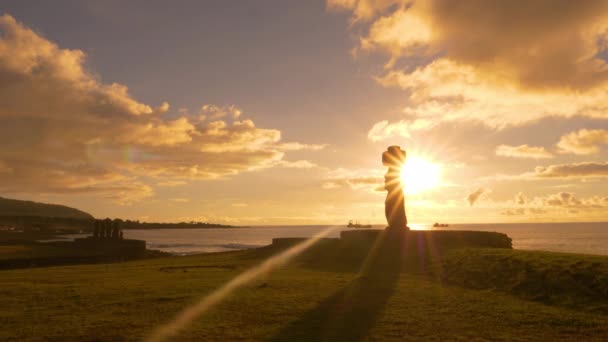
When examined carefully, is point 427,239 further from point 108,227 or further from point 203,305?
point 108,227

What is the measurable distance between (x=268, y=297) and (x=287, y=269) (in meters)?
10.3

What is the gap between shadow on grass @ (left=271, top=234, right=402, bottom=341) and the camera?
1127cm

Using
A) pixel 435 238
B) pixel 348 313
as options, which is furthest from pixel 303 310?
pixel 435 238

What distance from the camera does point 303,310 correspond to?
14102 millimetres

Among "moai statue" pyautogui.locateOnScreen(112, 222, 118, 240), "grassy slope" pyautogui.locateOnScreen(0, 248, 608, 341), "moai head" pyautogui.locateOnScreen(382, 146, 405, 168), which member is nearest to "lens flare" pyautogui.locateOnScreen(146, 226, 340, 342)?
"grassy slope" pyautogui.locateOnScreen(0, 248, 608, 341)

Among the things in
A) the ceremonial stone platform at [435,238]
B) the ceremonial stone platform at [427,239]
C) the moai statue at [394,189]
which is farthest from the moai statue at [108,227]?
the moai statue at [394,189]

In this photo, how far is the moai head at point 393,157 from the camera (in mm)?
33281

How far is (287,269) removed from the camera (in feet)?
87.0

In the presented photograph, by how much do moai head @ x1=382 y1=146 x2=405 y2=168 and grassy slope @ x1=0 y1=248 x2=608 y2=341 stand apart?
40.5 ft

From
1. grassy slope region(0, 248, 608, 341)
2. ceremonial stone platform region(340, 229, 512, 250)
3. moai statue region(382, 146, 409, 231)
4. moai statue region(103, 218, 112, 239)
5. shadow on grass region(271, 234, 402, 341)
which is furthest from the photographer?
moai statue region(103, 218, 112, 239)

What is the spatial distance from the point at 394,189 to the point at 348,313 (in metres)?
20.2

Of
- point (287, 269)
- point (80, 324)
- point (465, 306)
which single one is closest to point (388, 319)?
point (465, 306)

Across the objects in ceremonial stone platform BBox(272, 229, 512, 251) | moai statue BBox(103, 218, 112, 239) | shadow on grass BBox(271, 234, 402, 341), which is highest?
moai statue BBox(103, 218, 112, 239)

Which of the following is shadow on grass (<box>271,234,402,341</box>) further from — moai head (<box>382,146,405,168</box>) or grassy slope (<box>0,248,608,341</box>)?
moai head (<box>382,146,405,168</box>)
